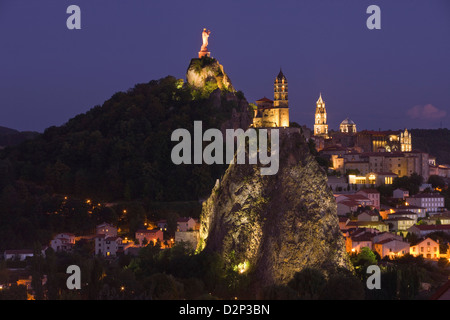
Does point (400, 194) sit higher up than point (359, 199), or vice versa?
point (400, 194)

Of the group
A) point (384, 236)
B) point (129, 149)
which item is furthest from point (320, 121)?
point (384, 236)

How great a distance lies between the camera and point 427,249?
4088 cm

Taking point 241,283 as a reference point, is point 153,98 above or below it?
above

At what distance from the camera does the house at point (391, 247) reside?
3912 cm

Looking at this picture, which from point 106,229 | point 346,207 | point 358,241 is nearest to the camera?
point 358,241

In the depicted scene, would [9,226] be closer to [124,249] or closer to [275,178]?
[124,249]

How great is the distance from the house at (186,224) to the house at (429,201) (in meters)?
14.5

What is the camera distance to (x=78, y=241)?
4531 cm

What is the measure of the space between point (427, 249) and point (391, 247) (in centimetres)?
238

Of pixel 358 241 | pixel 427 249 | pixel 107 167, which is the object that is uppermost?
A: pixel 107 167

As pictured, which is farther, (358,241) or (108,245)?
(108,245)

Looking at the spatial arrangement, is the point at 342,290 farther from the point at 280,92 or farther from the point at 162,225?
the point at 280,92

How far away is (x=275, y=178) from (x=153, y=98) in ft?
101
